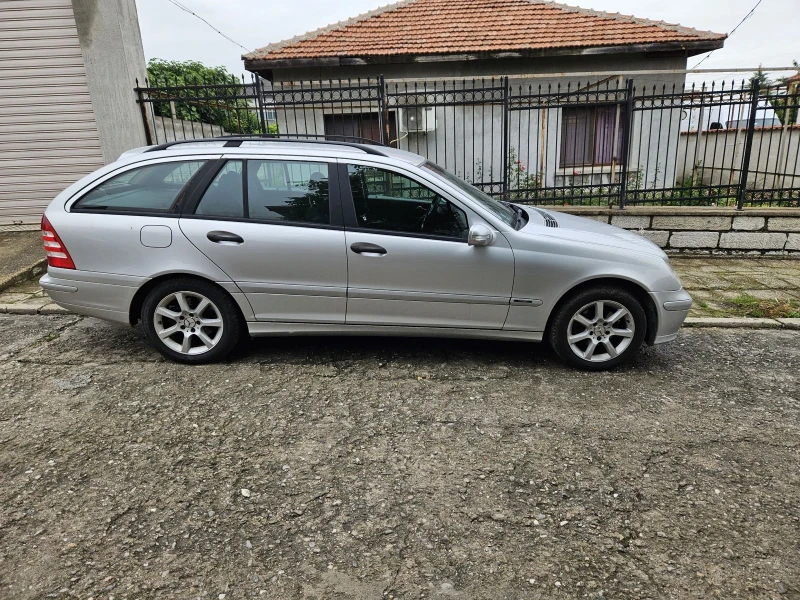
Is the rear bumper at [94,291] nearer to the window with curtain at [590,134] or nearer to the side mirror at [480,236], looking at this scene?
the side mirror at [480,236]

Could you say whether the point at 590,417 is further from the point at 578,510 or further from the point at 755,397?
the point at 755,397

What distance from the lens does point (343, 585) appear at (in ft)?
7.22

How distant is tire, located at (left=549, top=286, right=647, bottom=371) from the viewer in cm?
396

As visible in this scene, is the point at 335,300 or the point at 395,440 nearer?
the point at 395,440

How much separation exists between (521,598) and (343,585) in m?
0.71

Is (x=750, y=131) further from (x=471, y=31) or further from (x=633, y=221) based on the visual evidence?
(x=471, y=31)

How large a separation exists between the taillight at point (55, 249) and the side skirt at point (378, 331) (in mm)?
1430

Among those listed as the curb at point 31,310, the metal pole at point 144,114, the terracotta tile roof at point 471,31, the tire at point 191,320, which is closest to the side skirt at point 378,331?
the tire at point 191,320

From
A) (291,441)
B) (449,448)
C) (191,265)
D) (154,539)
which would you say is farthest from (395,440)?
(191,265)

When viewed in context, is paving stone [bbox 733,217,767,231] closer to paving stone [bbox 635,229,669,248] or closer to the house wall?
paving stone [bbox 635,229,669,248]

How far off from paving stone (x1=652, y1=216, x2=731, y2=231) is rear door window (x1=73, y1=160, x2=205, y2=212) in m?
6.41

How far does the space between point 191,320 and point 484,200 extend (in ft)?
8.04

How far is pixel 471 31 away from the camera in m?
11.8

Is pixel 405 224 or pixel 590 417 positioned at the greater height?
pixel 405 224
